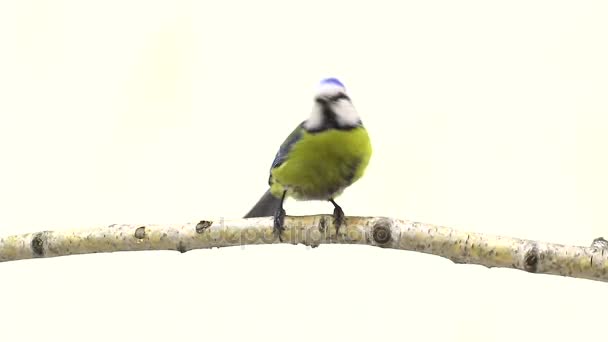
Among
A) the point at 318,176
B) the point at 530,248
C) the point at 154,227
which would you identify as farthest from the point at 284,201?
the point at 530,248

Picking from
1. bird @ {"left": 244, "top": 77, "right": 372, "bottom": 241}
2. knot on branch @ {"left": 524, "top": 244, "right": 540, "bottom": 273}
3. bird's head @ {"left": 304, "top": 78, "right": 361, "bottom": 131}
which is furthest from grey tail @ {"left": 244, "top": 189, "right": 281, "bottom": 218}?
knot on branch @ {"left": 524, "top": 244, "right": 540, "bottom": 273}

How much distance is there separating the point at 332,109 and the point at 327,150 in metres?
0.08

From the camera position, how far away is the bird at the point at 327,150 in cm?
153

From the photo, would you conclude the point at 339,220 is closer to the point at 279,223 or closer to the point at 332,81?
the point at 279,223

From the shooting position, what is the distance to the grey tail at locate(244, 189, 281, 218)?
178 cm

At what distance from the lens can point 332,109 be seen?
1.54m

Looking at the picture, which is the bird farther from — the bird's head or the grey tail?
the grey tail

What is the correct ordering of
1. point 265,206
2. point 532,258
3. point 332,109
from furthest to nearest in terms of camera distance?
1. point 265,206
2. point 332,109
3. point 532,258

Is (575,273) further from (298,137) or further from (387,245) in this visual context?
(298,137)

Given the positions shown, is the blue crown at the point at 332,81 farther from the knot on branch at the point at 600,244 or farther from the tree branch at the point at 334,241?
the knot on branch at the point at 600,244

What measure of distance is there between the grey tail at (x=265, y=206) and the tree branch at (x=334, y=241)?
0.20 meters

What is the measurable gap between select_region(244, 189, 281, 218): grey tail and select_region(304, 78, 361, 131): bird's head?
27cm

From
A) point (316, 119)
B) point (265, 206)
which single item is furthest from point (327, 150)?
point (265, 206)

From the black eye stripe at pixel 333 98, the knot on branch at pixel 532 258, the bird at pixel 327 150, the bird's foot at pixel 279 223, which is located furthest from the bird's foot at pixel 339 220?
the knot on branch at pixel 532 258
